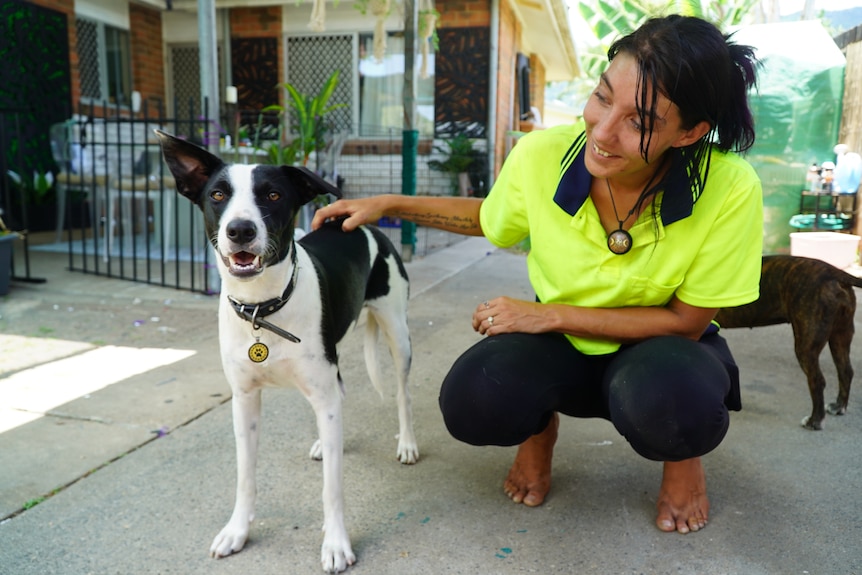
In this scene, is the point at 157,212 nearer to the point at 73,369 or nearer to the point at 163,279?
the point at 163,279

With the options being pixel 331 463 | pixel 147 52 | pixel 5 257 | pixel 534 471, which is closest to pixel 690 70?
pixel 534 471

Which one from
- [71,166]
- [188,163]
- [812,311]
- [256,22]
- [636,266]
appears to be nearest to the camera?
[188,163]

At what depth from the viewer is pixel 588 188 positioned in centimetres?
205

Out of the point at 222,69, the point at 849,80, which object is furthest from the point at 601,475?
the point at 222,69

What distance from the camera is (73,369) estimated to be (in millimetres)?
3574

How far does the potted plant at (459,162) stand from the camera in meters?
10.4

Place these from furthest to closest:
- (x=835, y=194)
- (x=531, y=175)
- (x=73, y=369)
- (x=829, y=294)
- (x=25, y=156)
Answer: (x=25, y=156) → (x=835, y=194) → (x=73, y=369) → (x=829, y=294) → (x=531, y=175)

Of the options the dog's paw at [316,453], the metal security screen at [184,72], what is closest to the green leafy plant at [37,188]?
the metal security screen at [184,72]

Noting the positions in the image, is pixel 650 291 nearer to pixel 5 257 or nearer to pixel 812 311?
pixel 812 311

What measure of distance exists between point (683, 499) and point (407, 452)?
1014 mm

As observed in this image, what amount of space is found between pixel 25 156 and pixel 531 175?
8.15 meters

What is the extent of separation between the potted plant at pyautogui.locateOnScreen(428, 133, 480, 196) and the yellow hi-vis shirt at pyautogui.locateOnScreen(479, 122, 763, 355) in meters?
8.09

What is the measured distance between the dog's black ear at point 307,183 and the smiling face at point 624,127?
0.76 m

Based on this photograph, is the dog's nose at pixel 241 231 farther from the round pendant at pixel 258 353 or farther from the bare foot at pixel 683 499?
→ the bare foot at pixel 683 499
